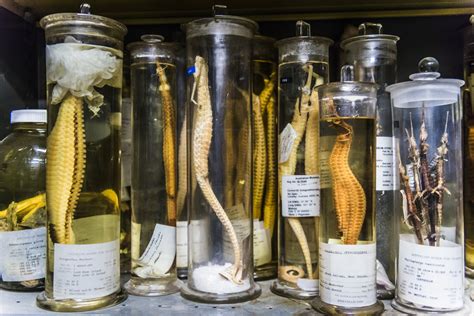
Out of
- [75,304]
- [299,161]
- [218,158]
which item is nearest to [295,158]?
[299,161]

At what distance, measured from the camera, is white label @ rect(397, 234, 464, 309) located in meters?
0.59

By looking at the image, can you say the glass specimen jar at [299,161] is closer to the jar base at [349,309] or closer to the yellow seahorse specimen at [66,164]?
the jar base at [349,309]

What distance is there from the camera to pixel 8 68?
879mm

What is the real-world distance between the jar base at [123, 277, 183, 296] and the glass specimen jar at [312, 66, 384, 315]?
0.63 feet

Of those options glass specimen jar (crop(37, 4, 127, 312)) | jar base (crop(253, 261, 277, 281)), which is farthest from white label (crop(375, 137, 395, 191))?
glass specimen jar (crop(37, 4, 127, 312))

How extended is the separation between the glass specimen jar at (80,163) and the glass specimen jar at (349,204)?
0.84ft

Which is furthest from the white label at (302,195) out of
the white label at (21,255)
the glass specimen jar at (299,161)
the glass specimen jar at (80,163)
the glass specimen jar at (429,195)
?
the white label at (21,255)

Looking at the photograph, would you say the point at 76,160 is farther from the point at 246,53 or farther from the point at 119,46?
the point at 246,53

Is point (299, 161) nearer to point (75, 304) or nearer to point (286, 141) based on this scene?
point (286, 141)

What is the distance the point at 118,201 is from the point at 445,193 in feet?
1.32

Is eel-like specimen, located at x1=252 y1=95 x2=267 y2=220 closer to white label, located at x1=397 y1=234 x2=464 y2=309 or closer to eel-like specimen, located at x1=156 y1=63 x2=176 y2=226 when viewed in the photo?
eel-like specimen, located at x1=156 y1=63 x2=176 y2=226

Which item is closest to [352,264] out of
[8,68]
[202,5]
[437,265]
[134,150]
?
[437,265]

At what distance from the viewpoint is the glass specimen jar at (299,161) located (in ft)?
2.24

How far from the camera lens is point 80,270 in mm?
618
